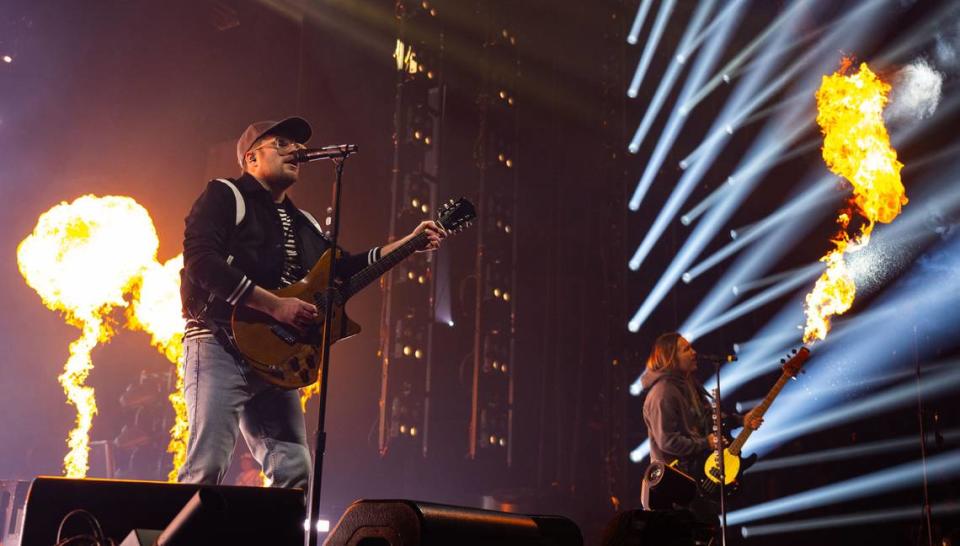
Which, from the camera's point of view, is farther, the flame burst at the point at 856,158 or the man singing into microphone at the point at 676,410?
the flame burst at the point at 856,158

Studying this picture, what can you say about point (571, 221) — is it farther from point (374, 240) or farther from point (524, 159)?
point (374, 240)

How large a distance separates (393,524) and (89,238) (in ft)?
28.0

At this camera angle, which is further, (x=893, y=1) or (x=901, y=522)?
(x=893, y=1)

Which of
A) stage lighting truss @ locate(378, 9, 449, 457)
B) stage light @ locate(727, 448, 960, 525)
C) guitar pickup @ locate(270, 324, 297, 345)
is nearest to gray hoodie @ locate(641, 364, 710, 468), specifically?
stage lighting truss @ locate(378, 9, 449, 457)

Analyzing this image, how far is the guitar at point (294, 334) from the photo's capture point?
363 centimetres

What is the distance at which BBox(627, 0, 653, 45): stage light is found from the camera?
11.0 meters

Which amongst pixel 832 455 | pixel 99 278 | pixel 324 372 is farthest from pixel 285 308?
pixel 832 455

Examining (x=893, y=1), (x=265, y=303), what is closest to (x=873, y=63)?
(x=893, y=1)

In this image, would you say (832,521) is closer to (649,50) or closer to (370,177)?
(649,50)

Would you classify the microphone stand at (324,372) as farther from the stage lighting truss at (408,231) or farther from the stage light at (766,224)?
the stage light at (766,224)

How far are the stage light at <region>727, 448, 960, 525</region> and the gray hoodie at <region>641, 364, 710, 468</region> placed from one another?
3823 mm

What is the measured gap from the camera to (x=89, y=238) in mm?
9453

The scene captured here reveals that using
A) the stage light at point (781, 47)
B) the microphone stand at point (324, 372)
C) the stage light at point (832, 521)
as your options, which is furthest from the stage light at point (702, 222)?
the microphone stand at point (324, 372)

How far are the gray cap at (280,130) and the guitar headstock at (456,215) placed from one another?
773 mm
